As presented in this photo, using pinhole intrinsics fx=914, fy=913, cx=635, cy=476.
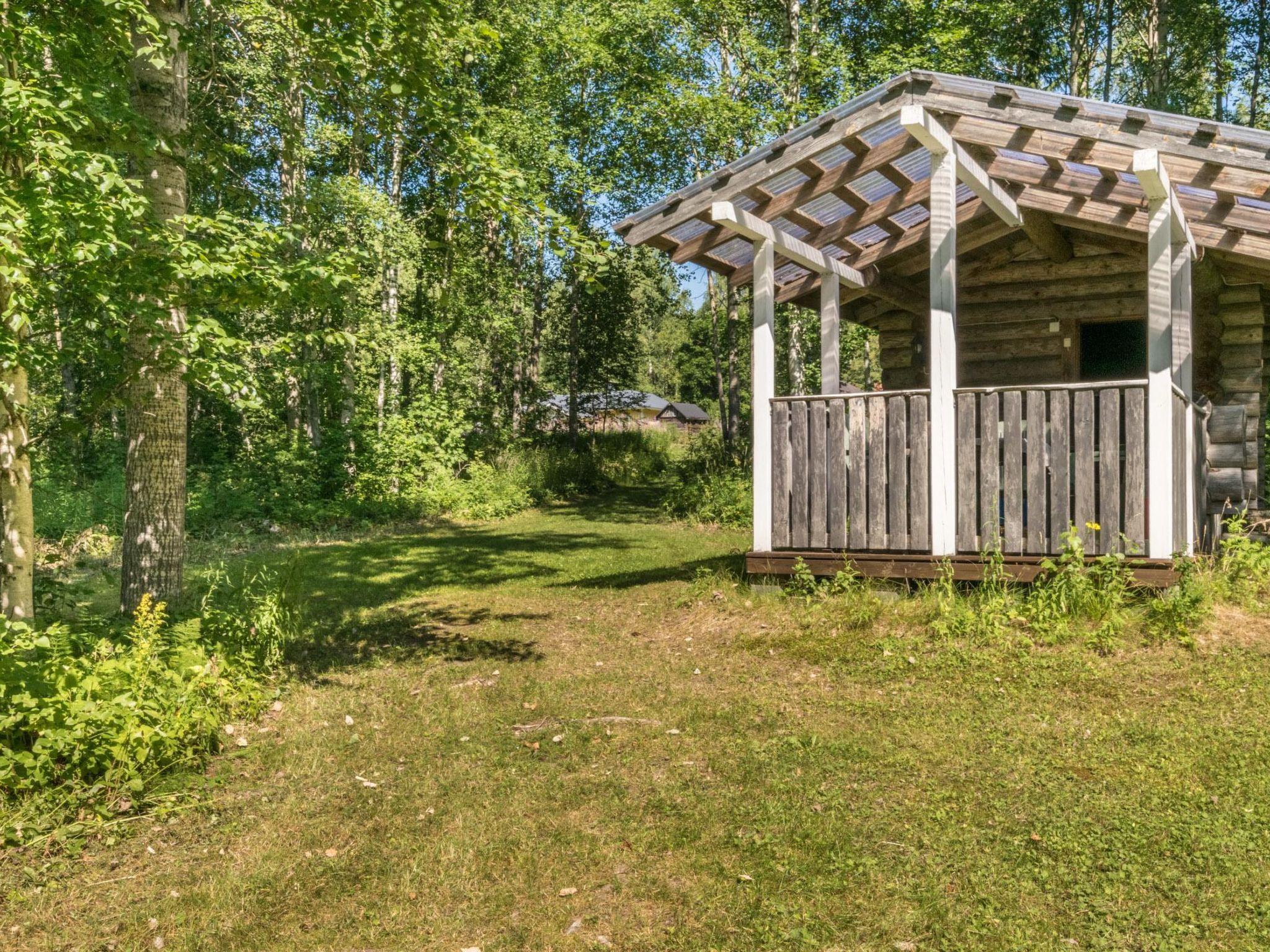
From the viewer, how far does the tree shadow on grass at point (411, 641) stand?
7.26 m

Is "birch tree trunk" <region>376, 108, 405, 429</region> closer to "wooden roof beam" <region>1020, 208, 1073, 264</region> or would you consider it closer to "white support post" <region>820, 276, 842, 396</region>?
"white support post" <region>820, 276, 842, 396</region>

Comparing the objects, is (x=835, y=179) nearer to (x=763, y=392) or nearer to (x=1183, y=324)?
(x=763, y=392)

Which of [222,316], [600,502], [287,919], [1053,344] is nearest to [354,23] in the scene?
[287,919]

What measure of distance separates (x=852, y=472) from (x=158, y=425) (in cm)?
542

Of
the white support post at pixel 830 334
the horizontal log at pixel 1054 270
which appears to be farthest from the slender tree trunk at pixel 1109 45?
the white support post at pixel 830 334

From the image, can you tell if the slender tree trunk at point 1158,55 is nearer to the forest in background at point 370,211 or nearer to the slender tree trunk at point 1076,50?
the forest in background at point 370,211

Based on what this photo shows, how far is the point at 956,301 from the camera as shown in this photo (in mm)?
8484

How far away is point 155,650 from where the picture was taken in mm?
5152

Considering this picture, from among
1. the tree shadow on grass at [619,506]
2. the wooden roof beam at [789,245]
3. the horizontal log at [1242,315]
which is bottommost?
the tree shadow on grass at [619,506]

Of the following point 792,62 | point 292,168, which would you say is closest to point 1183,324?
point 292,168

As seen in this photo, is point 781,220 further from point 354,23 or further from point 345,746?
point 345,746

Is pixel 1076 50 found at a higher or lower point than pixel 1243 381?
higher

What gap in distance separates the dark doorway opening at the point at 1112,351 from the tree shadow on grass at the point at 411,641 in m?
8.44

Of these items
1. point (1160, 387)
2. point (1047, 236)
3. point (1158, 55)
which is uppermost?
point (1158, 55)
